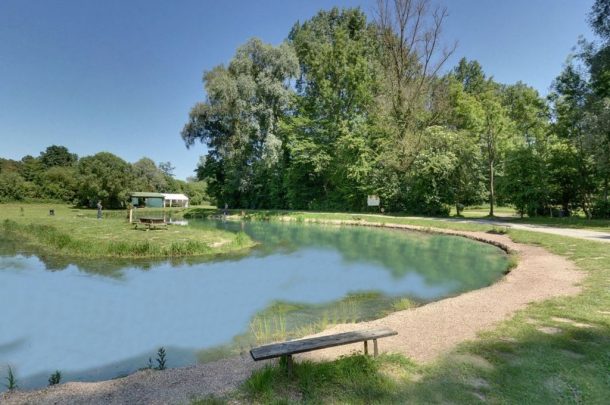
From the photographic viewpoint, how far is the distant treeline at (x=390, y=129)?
975 inches

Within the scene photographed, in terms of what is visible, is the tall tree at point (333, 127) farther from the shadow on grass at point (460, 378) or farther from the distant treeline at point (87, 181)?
the distant treeline at point (87, 181)

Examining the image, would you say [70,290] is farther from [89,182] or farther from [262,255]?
[89,182]

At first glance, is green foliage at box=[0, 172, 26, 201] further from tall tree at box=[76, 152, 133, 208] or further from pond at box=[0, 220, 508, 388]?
pond at box=[0, 220, 508, 388]

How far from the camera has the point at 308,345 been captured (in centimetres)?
439

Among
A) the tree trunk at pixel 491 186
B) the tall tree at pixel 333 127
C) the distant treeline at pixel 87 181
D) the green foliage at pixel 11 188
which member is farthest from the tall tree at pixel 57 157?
the tree trunk at pixel 491 186

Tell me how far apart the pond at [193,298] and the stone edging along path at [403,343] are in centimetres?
107

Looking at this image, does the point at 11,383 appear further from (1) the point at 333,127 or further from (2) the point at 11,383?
(1) the point at 333,127

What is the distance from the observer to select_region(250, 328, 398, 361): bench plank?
420 cm

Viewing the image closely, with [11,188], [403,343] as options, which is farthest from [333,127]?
[11,188]

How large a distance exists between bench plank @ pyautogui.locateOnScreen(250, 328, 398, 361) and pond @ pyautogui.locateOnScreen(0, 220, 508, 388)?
230 centimetres

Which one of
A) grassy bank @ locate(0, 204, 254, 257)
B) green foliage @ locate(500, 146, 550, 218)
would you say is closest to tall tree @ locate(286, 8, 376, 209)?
green foliage @ locate(500, 146, 550, 218)

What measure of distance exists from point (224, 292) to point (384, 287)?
4.71m

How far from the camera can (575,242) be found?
550 inches

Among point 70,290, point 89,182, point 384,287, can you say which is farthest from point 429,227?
point 89,182
